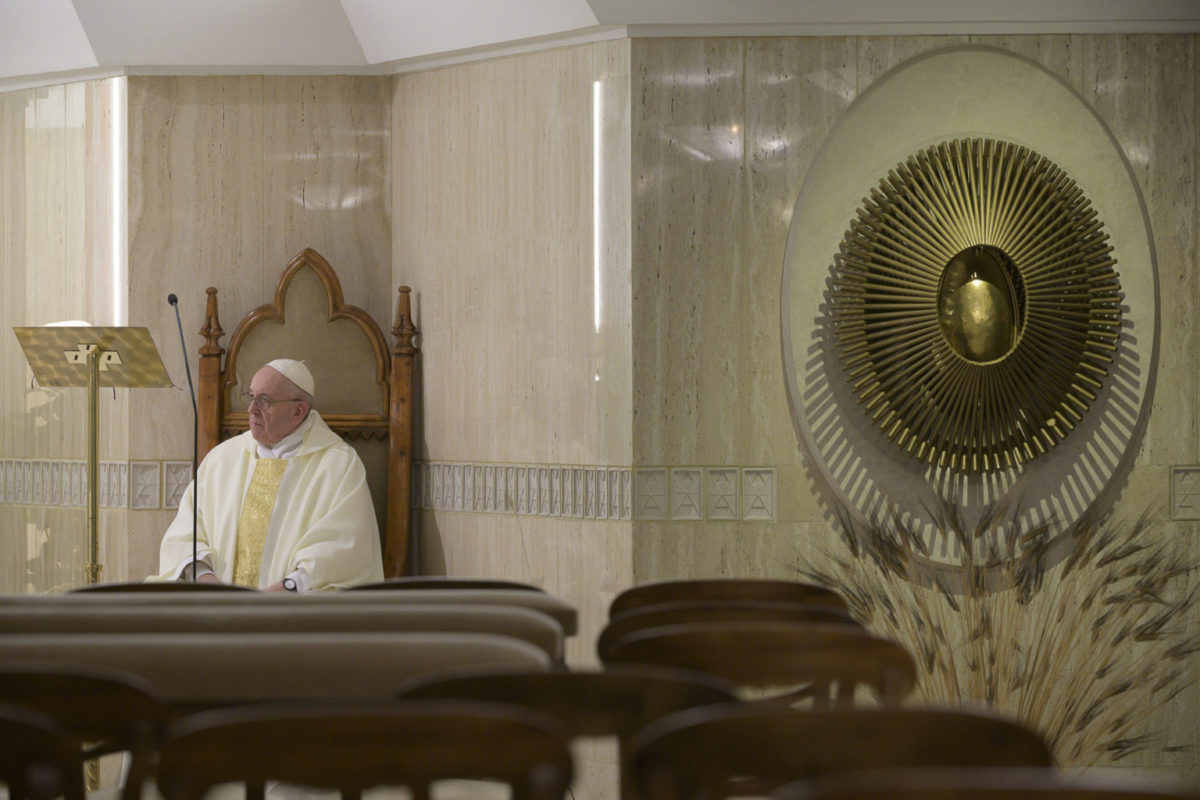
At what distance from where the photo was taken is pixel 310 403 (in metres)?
6.31

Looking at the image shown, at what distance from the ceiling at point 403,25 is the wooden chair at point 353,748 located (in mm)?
4498

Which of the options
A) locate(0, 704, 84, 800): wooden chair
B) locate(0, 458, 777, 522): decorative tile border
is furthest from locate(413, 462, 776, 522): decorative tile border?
locate(0, 704, 84, 800): wooden chair

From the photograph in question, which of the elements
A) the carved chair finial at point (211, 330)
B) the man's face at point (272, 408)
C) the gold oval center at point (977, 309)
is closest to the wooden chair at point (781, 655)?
the gold oval center at point (977, 309)

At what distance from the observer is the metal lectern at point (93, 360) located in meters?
5.59

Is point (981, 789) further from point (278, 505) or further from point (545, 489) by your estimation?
point (278, 505)

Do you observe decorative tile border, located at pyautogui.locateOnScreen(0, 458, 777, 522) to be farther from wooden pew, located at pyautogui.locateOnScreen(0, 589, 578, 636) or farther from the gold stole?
wooden pew, located at pyautogui.locateOnScreen(0, 589, 578, 636)

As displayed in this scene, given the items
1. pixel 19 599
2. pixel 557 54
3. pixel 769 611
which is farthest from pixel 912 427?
pixel 19 599

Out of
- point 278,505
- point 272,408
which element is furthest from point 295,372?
point 278,505

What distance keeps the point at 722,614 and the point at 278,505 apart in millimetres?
3386

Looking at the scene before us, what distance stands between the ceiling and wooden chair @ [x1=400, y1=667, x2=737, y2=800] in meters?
4.14

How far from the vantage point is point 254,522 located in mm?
6086

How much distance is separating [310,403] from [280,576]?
2.88ft

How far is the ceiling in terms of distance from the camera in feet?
18.9

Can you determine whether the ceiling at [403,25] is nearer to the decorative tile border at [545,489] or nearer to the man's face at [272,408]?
the man's face at [272,408]
